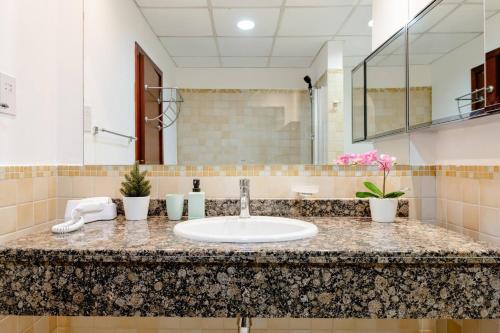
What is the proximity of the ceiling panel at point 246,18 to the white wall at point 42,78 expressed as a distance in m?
0.59

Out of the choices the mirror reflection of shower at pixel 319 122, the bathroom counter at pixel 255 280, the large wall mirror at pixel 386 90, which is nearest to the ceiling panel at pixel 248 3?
the mirror reflection of shower at pixel 319 122

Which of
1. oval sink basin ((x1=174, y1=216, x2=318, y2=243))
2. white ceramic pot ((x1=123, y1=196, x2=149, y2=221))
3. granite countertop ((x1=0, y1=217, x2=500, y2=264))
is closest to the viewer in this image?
granite countertop ((x1=0, y1=217, x2=500, y2=264))

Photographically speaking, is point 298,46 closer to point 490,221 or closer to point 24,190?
point 490,221

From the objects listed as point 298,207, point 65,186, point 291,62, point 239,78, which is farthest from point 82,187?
point 291,62

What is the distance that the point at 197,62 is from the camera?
1504 mm

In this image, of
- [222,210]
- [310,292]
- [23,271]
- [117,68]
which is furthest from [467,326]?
[117,68]

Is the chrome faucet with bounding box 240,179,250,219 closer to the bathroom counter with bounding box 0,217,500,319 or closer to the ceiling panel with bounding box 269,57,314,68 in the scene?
the bathroom counter with bounding box 0,217,500,319

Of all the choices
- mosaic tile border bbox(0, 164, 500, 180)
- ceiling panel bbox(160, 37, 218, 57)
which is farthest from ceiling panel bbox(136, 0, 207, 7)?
mosaic tile border bbox(0, 164, 500, 180)

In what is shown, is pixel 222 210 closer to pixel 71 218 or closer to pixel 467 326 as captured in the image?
pixel 71 218

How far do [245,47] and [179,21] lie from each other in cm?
30

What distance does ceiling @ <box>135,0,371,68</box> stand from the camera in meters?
1.46

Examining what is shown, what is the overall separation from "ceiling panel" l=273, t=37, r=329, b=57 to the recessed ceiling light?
12 centimetres

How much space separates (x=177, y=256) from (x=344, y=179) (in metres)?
0.84

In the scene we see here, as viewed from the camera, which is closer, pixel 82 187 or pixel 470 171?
pixel 470 171
